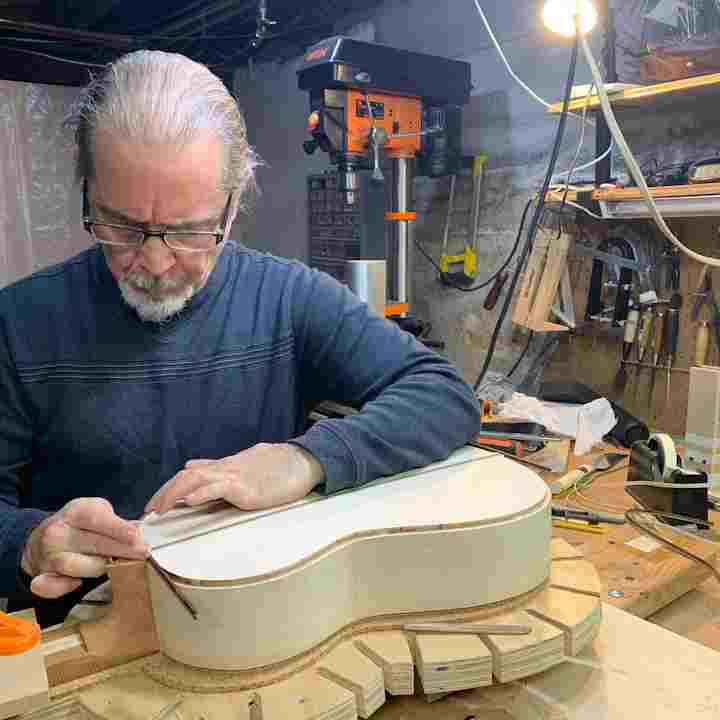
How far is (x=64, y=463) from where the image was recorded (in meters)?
1.10

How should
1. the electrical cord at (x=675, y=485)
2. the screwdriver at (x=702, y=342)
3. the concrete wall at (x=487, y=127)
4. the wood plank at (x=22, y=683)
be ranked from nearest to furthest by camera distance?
the wood plank at (x=22, y=683), the electrical cord at (x=675, y=485), the screwdriver at (x=702, y=342), the concrete wall at (x=487, y=127)

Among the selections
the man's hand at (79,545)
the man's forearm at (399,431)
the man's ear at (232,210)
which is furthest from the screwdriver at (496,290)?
the man's hand at (79,545)

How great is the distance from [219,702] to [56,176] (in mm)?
3526

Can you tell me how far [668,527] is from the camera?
1192 mm

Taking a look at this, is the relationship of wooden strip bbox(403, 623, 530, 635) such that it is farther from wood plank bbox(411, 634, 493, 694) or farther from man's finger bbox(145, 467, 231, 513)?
man's finger bbox(145, 467, 231, 513)

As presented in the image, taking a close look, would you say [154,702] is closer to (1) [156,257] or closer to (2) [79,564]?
(2) [79,564]

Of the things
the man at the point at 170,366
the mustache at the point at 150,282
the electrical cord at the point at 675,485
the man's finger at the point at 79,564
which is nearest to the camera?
the man's finger at the point at 79,564

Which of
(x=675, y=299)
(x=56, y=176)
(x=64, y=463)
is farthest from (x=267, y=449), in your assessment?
(x=56, y=176)

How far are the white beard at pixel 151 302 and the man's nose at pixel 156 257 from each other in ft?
0.13

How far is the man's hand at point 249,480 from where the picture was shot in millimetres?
842

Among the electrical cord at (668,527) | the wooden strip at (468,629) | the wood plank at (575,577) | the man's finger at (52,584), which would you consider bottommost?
the electrical cord at (668,527)

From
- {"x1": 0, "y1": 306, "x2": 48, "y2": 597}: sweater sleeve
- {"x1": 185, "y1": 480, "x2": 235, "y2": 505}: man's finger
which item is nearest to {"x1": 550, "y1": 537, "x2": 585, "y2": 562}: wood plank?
{"x1": 185, "y1": 480, "x2": 235, "y2": 505}: man's finger

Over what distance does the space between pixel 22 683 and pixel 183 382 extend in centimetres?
54

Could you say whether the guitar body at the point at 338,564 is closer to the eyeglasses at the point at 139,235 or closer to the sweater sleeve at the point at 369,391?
the sweater sleeve at the point at 369,391
